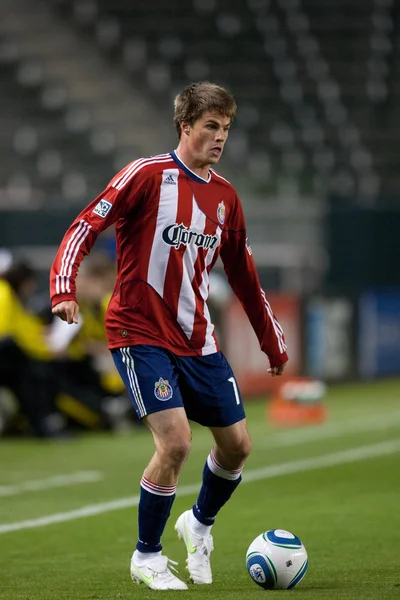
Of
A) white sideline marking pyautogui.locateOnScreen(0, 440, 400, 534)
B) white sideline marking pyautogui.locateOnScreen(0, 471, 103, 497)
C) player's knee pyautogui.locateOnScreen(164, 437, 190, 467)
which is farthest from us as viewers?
white sideline marking pyautogui.locateOnScreen(0, 471, 103, 497)

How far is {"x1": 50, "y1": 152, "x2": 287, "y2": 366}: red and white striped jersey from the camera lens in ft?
17.0

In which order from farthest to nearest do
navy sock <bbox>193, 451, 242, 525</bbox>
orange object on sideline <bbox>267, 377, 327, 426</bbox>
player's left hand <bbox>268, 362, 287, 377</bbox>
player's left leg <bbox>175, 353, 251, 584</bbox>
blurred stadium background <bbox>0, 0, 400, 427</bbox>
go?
1. blurred stadium background <bbox>0, 0, 400, 427</bbox>
2. orange object on sideline <bbox>267, 377, 327, 426</bbox>
3. player's left hand <bbox>268, 362, 287, 377</bbox>
4. navy sock <bbox>193, 451, 242, 525</bbox>
5. player's left leg <bbox>175, 353, 251, 584</bbox>

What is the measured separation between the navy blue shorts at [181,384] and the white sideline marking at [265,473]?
2.29m

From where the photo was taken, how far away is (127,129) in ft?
79.4

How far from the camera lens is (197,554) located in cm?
546

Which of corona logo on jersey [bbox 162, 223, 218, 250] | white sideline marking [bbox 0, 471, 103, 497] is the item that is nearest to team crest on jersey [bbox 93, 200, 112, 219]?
corona logo on jersey [bbox 162, 223, 218, 250]

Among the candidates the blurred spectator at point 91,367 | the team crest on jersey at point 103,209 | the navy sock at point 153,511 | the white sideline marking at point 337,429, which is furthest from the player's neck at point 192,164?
the blurred spectator at point 91,367

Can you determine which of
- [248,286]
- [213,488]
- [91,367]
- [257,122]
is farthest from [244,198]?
[213,488]

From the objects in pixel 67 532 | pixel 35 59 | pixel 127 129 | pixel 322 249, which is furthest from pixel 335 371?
pixel 67 532

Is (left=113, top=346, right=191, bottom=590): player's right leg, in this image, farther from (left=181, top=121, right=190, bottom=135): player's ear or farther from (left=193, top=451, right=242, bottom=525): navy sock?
(left=181, top=121, right=190, bottom=135): player's ear

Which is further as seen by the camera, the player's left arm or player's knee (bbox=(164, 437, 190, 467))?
the player's left arm

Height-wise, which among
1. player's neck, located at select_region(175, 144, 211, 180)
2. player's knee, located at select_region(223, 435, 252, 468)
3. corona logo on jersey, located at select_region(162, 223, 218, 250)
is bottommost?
player's knee, located at select_region(223, 435, 252, 468)

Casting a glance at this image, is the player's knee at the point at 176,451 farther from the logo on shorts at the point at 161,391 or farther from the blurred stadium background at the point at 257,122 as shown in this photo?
the blurred stadium background at the point at 257,122

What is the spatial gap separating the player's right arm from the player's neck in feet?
0.75
